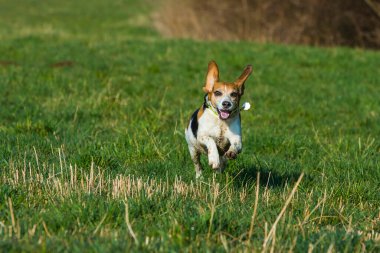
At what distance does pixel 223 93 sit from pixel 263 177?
4.22 feet

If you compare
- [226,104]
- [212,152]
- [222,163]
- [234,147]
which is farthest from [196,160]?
[226,104]

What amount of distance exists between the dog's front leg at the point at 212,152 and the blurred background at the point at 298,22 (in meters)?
18.0

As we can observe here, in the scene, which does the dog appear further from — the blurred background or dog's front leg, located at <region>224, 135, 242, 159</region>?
the blurred background

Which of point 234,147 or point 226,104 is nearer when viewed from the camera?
point 226,104

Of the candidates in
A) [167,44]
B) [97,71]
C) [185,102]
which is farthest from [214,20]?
[185,102]

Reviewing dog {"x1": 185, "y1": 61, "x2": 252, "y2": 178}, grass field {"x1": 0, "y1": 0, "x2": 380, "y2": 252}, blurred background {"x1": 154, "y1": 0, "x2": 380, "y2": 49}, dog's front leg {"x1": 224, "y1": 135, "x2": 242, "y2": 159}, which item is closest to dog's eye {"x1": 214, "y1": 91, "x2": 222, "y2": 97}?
dog {"x1": 185, "y1": 61, "x2": 252, "y2": 178}

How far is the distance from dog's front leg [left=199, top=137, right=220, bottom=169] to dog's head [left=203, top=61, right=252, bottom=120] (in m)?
0.28

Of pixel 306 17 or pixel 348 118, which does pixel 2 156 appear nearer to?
pixel 348 118

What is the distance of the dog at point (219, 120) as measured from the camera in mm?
5969

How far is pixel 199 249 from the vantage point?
13.9 ft

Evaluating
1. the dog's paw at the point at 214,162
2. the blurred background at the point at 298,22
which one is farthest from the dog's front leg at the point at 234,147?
the blurred background at the point at 298,22

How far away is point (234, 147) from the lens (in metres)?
6.02

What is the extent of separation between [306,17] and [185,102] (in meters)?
12.9

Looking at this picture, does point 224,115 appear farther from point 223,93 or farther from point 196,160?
point 196,160
